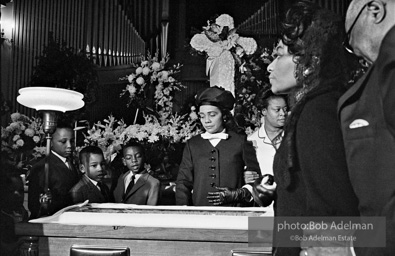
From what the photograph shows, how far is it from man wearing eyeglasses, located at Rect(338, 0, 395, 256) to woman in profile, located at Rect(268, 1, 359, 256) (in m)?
0.03

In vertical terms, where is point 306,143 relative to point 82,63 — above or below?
below

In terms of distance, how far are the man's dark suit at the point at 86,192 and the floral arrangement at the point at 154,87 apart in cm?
74

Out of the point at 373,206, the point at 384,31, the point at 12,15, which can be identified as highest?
the point at 12,15

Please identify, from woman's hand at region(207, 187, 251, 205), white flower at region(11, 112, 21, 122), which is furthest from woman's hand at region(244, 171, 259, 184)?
white flower at region(11, 112, 21, 122)

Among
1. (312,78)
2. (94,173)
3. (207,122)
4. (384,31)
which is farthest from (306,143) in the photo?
(94,173)

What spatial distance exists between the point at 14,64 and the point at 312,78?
9.95ft

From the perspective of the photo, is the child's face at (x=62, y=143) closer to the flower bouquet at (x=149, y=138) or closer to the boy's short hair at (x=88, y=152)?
the boy's short hair at (x=88, y=152)

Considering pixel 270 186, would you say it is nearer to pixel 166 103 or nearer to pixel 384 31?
pixel 384 31

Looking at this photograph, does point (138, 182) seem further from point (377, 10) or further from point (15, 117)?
point (377, 10)

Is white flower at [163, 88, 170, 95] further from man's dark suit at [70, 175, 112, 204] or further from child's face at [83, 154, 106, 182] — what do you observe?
man's dark suit at [70, 175, 112, 204]

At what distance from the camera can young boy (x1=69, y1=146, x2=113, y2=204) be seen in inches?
109

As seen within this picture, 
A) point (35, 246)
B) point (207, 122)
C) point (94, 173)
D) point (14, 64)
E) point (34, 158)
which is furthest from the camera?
point (14, 64)

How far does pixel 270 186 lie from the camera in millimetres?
1484

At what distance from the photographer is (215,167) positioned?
2707 millimetres
